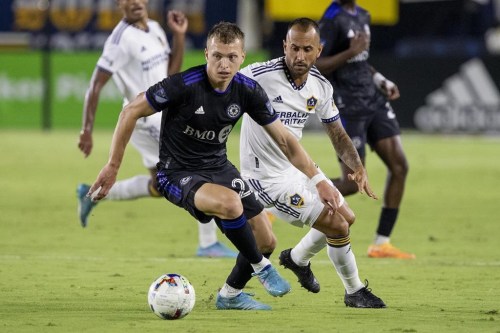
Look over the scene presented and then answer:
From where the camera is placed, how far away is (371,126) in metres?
10.6

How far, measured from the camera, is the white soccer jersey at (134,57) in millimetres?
10734

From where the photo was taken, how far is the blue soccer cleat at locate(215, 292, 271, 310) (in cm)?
762

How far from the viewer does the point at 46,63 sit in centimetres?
2600

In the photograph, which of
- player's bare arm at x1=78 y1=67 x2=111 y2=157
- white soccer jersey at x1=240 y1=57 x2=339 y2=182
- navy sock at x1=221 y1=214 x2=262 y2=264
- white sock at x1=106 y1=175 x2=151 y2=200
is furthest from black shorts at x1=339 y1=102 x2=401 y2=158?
navy sock at x1=221 y1=214 x2=262 y2=264

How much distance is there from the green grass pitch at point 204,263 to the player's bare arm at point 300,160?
2.45ft

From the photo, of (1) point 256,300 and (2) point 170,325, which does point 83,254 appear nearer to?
(1) point 256,300

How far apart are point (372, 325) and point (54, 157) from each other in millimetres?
14345

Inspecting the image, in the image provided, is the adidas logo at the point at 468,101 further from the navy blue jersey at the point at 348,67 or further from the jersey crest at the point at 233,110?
the jersey crest at the point at 233,110

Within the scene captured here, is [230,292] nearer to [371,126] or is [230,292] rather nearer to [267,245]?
[267,245]

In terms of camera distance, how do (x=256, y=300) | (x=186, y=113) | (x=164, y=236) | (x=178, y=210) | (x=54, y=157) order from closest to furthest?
(x=186, y=113) → (x=256, y=300) → (x=164, y=236) → (x=178, y=210) → (x=54, y=157)

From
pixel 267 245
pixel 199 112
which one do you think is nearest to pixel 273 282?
pixel 267 245

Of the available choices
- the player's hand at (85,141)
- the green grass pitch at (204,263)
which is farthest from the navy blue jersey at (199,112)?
the player's hand at (85,141)

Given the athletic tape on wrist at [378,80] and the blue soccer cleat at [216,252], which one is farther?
the athletic tape on wrist at [378,80]

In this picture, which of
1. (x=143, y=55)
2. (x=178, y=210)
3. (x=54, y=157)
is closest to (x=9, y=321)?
(x=143, y=55)
